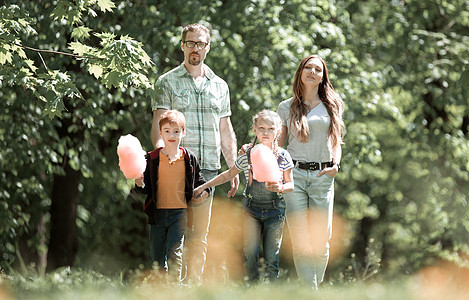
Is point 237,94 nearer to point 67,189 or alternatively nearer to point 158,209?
point 67,189

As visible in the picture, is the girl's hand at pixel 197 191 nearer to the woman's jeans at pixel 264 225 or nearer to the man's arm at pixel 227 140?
the woman's jeans at pixel 264 225

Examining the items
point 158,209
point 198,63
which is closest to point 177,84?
point 198,63

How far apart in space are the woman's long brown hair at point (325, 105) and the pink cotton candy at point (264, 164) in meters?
0.59

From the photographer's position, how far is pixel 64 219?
34.6ft

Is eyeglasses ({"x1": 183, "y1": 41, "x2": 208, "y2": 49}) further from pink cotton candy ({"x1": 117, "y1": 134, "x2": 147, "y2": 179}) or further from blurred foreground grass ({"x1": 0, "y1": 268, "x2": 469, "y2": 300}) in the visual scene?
blurred foreground grass ({"x1": 0, "y1": 268, "x2": 469, "y2": 300})

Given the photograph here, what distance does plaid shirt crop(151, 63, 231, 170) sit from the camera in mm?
5469

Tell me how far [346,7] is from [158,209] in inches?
319

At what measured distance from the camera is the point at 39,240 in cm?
1139

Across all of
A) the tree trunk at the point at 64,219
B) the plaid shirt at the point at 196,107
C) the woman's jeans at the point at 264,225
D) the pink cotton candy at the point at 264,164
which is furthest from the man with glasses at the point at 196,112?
the tree trunk at the point at 64,219

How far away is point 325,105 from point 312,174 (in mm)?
597

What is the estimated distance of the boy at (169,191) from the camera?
202 inches

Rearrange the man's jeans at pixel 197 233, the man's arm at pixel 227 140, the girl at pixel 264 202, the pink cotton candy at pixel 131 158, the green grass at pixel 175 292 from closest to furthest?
1. the green grass at pixel 175 292
2. the pink cotton candy at pixel 131 158
3. the girl at pixel 264 202
4. the man's jeans at pixel 197 233
5. the man's arm at pixel 227 140

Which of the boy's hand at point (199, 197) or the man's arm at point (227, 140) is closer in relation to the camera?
the boy's hand at point (199, 197)

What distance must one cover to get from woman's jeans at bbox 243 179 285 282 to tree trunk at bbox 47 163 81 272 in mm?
5708
